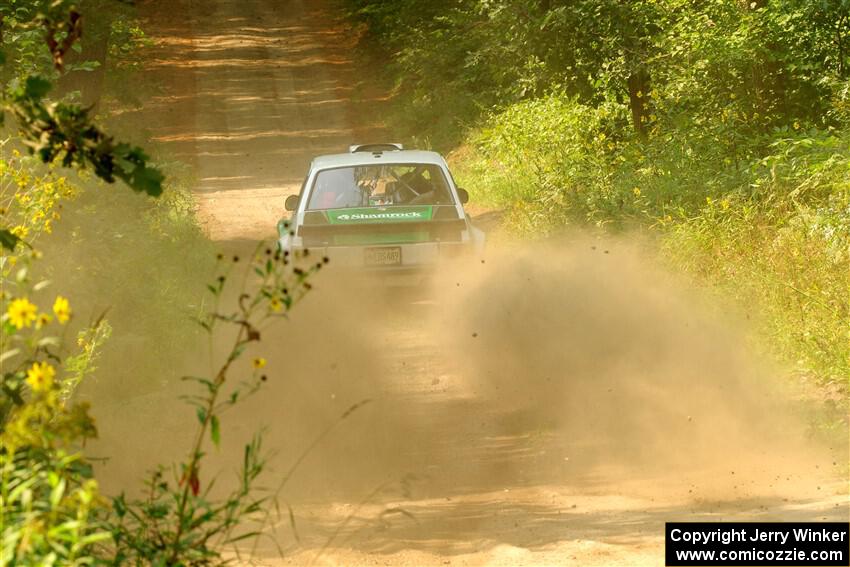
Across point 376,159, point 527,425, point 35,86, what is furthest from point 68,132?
point 376,159

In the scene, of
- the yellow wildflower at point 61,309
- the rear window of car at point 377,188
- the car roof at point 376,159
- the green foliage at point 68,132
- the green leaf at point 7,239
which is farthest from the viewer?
the car roof at point 376,159

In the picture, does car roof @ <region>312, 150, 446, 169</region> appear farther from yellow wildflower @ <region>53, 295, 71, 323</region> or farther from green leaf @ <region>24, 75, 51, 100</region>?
yellow wildflower @ <region>53, 295, 71, 323</region>

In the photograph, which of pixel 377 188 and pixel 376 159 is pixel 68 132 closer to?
pixel 377 188

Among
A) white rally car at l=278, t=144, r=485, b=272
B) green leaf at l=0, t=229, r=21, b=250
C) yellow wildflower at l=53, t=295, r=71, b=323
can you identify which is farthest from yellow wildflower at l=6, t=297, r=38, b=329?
white rally car at l=278, t=144, r=485, b=272

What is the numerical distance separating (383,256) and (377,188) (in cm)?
102

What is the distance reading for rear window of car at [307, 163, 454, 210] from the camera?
13258 millimetres

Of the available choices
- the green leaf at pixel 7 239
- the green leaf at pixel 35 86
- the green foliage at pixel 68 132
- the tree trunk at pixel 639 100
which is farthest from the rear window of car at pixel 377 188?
the green leaf at pixel 35 86

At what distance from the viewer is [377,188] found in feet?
44.2

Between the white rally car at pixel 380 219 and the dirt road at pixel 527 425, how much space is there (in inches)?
18.6

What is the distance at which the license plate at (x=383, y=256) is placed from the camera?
12773 millimetres

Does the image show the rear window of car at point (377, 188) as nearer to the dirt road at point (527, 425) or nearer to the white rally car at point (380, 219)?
the white rally car at point (380, 219)

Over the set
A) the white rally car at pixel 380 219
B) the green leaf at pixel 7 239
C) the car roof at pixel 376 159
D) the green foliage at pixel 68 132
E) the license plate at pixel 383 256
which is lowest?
the license plate at pixel 383 256

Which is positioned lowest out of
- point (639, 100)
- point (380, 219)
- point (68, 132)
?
point (380, 219)

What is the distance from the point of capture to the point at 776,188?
44.3 feet
